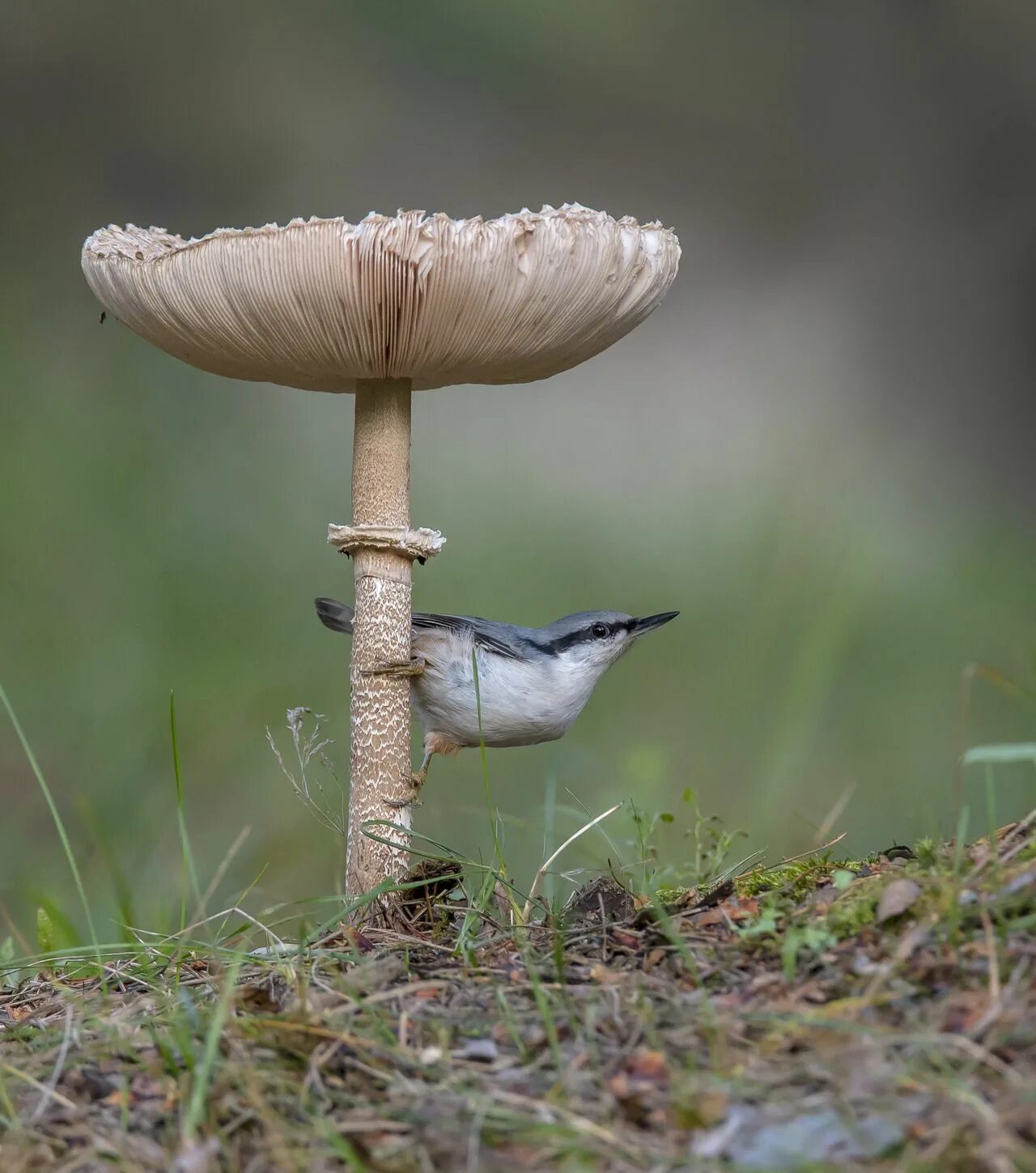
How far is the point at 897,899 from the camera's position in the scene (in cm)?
197

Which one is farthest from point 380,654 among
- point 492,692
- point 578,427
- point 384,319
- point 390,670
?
point 578,427

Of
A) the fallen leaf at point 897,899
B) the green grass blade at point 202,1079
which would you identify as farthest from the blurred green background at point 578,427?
the green grass blade at point 202,1079

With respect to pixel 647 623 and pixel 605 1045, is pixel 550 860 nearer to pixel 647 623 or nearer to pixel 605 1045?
pixel 605 1045

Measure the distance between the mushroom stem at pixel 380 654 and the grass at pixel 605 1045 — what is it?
474 mm

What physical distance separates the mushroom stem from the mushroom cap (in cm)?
17

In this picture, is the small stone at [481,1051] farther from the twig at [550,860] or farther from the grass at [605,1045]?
the twig at [550,860]

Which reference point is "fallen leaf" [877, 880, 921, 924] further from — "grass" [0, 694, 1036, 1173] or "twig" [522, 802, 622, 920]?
"twig" [522, 802, 622, 920]

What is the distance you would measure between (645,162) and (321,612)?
6.16 metres

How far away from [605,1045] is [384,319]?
1.67 m

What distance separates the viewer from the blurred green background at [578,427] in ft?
19.4

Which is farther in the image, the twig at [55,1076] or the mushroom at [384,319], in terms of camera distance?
the mushroom at [384,319]

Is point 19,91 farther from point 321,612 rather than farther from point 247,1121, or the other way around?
point 247,1121

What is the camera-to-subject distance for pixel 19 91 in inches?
307

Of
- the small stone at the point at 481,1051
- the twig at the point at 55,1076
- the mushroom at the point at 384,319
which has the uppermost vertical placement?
the mushroom at the point at 384,319
